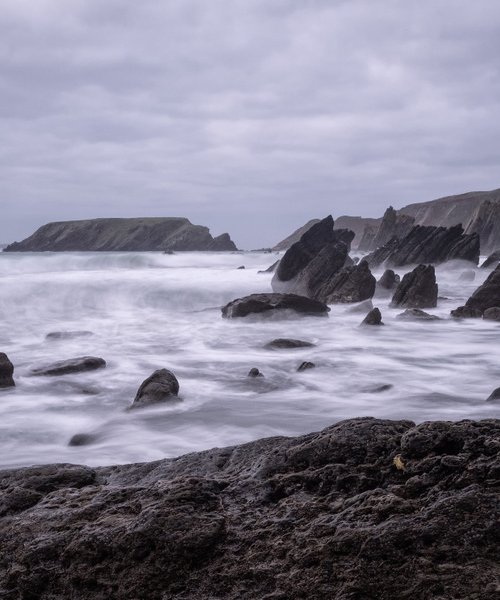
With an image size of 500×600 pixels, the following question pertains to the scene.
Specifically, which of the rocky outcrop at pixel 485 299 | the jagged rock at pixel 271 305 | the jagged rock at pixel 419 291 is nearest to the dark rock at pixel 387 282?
the jagged rock at pixel 419 291

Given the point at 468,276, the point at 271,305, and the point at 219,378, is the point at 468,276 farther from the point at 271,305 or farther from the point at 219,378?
the point at 219,378

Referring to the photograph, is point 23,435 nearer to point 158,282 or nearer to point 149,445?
point 149,445

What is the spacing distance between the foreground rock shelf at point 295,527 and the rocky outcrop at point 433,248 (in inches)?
1250

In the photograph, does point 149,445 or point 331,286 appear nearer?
point 149,445

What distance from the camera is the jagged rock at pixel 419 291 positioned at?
17472 millimetres

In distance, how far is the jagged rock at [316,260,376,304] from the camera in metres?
18.4

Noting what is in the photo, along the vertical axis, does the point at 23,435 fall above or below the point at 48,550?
below

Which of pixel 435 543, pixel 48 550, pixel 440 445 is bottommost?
pixel 48 550

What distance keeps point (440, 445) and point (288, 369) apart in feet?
22.5

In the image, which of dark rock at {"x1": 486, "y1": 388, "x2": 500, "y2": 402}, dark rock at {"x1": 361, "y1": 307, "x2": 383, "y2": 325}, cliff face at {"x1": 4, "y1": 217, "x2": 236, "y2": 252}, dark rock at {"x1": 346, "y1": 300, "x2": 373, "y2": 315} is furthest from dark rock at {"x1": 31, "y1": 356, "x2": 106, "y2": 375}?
cliff face at {"x1": 4, "y1": 217, "x2": 236, "y2": 252}

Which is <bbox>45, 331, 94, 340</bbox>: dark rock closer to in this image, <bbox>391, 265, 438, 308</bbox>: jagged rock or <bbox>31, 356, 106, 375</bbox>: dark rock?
<bbox>31, 356, 106, 375</bbox>: dark rock

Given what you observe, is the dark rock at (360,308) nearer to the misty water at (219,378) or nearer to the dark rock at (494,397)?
the misty water at (219,378)

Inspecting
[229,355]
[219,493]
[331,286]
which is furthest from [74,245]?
[219,493]

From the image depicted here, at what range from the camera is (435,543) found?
2092mm
